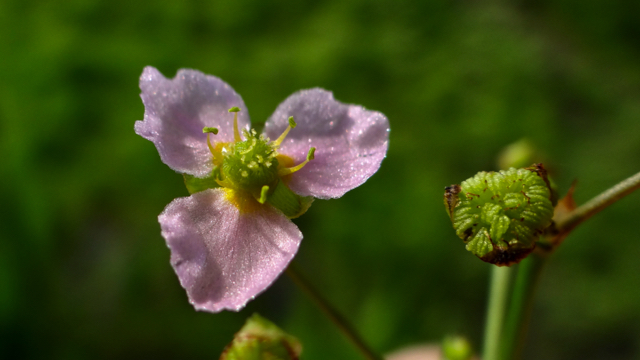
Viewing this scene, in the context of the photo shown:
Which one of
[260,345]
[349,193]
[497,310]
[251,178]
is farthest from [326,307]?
[349,193]

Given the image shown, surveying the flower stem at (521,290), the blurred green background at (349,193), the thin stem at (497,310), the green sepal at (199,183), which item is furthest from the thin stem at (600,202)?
the blurred green background at (349,193)

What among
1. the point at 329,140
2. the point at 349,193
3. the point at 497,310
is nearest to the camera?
the point at 329,140

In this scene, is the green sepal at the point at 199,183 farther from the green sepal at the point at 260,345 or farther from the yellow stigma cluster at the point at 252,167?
the green sepal at the point at 260,345

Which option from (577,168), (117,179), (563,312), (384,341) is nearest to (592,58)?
(577,168)

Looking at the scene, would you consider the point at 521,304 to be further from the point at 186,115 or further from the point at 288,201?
the point at 186,115

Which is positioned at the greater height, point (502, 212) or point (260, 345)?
point (502, 212)

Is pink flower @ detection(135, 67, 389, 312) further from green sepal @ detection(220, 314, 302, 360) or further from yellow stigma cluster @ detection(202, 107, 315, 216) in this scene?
green sepal @ detection(220, 314, 302, 360)
